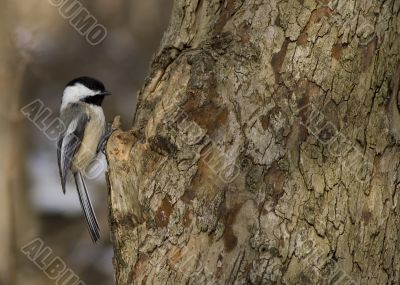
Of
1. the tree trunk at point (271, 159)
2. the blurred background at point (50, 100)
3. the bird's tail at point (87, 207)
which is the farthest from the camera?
the blurred background at point (50, 100)

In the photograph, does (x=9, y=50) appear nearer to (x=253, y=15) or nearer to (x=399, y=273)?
(x=253, y=15)

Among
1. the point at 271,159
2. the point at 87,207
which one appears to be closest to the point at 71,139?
the point at 87,207

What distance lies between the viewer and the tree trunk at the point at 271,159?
89.7 inches

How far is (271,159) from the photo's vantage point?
2.32 meters

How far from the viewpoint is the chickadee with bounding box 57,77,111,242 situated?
13.5ft

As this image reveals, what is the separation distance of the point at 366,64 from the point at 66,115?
2.28m

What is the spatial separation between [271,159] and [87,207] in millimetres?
1809

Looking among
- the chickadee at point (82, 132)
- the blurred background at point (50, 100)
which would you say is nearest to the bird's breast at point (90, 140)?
the chickadee at point (82, 132)

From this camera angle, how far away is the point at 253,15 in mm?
2479


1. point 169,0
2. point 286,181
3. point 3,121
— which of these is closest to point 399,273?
point 286,181

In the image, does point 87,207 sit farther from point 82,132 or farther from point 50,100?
point 50,100

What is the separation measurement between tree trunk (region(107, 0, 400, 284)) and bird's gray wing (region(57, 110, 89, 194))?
173cm

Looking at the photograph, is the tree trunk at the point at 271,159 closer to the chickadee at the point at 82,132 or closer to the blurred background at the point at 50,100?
the chickadee at the point at 82,132

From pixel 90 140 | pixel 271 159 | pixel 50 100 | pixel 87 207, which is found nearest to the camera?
pixel 271 159
